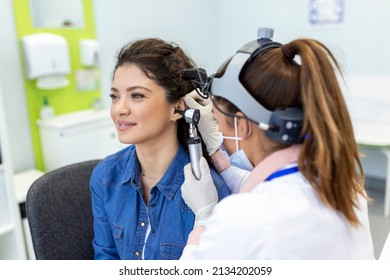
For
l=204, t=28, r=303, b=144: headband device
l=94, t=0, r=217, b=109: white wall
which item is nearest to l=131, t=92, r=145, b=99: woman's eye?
l=204, t=28, r=303, b=144: headband device

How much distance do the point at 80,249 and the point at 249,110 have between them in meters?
0.83

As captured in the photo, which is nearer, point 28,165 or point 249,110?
point 249,110

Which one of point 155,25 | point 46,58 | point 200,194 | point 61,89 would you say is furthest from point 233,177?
point 155,25

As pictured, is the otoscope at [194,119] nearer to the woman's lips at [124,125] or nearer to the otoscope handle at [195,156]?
the otoscope handle at [195,156]

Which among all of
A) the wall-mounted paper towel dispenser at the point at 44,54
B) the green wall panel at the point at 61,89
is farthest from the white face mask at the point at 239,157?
the green wall panel at the point at 61,89

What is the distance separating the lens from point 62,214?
1.21 m

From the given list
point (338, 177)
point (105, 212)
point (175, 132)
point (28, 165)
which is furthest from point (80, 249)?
point (28, 165)

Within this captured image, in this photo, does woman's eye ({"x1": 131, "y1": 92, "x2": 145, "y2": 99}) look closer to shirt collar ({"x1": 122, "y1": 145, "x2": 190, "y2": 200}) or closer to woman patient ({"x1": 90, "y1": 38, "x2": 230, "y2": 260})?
woman patient ({"x1": 90, "y1": 38, "x2": 230, "y2": 260})

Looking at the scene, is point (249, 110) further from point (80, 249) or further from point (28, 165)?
point (28, 165)

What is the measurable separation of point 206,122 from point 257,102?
0.41 m

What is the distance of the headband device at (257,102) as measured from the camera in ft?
2.27

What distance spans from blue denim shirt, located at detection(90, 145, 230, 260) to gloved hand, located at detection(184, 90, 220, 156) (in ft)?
0.27

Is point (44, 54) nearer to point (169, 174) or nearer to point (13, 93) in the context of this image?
point (13, 93)

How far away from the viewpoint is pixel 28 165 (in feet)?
8.24
